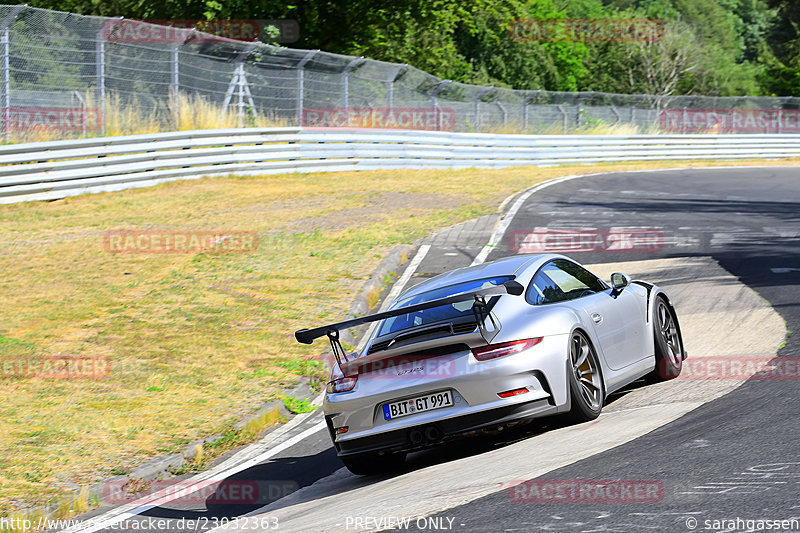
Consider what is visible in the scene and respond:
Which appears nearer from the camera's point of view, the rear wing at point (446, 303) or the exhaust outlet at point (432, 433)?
the exhaust outlet at point (432, 433)

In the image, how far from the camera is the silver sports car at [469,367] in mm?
6621

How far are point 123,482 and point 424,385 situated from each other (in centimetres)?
262

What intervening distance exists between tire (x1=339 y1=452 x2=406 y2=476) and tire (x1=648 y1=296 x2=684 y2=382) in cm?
255

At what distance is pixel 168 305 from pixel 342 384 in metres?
6.68

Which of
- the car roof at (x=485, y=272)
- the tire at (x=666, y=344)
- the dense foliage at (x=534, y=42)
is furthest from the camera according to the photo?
the dense foliage at (x=534, y=42)

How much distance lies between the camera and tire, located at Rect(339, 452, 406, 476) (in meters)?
7.12

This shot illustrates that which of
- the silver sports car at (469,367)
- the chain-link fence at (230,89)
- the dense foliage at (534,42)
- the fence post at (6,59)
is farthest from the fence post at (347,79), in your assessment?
the silver sports car at (469,367)

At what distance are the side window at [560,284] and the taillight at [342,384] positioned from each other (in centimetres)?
145

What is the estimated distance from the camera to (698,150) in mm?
38188

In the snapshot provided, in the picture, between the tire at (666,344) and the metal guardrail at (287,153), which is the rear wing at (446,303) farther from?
the metal guardrail at (287,153)

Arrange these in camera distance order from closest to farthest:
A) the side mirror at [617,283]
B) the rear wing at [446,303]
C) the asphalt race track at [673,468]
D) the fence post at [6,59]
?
the asphalt race track at [673,468] → the rear wing at [446,303] → the side mirror at [617,283] → the fence post at [6,59]

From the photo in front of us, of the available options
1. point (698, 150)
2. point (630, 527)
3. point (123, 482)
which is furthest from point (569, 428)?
point (698, 150)
